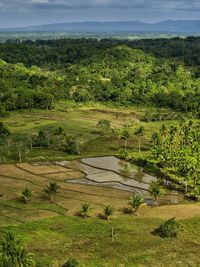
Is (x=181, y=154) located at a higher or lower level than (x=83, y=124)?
higher

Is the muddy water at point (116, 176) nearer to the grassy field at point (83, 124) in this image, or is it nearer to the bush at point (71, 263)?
the grassy field at point (83, 124)

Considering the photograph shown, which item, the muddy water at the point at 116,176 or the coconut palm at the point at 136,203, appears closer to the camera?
the coconut palm at the point at 136,203

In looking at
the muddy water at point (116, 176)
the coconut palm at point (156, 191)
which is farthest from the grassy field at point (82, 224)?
the coconut palm at point (156, 191)

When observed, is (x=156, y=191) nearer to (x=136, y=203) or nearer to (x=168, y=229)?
(x=136, y=203)

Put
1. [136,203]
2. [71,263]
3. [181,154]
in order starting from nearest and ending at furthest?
[71,263] → [136,203] → [181,154]

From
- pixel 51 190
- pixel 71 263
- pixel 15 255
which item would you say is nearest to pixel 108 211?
pixel 51 190

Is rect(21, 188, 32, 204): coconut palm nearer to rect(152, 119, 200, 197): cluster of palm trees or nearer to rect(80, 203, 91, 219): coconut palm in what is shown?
rect(80, 203, 91, 219): coconut palm

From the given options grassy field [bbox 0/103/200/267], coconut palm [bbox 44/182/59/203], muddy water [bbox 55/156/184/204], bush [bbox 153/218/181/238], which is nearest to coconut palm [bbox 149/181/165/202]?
muddy water [bbox 55/156/184/204]
